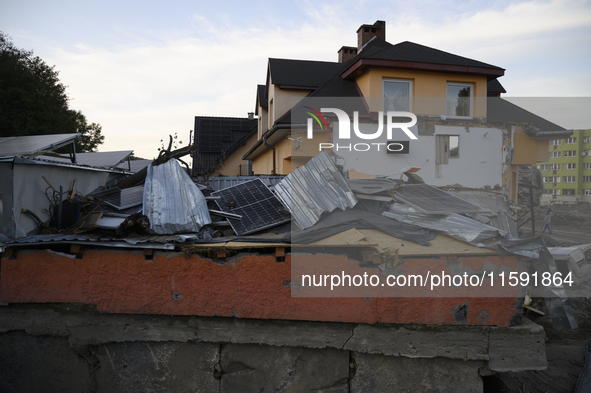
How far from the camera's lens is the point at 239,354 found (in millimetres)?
4395

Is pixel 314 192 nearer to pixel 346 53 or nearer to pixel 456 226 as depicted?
pixel 456 226

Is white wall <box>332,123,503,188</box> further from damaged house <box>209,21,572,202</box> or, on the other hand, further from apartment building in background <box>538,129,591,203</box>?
apartment building in background <box>538,129,591,203</box>

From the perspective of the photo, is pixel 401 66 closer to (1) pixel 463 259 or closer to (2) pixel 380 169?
(2) pixel 380 169

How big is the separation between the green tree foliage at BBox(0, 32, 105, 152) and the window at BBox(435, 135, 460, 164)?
59.9 feet

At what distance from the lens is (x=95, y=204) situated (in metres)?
5.30

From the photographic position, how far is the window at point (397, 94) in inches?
411

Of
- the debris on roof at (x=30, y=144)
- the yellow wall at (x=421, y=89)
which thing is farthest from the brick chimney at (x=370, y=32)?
the debris on roof at (x=30, y=144)

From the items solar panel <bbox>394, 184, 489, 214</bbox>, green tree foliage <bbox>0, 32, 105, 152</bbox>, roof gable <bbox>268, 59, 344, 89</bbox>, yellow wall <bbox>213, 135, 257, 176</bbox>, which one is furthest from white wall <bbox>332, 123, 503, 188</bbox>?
green tree foliage <bbox>0, 32, 105, 152</bbox>

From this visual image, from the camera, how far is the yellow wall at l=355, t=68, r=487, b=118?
404 inches

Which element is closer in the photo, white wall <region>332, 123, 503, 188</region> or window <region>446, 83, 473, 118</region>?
white wall <region>332, 123, 503, 188</region>

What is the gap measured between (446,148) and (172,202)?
8.39 metres

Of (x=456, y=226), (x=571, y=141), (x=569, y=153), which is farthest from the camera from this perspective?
(x=569, y=153)

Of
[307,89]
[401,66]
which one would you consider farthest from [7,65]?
[401,66]

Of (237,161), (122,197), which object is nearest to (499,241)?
(122,197)
